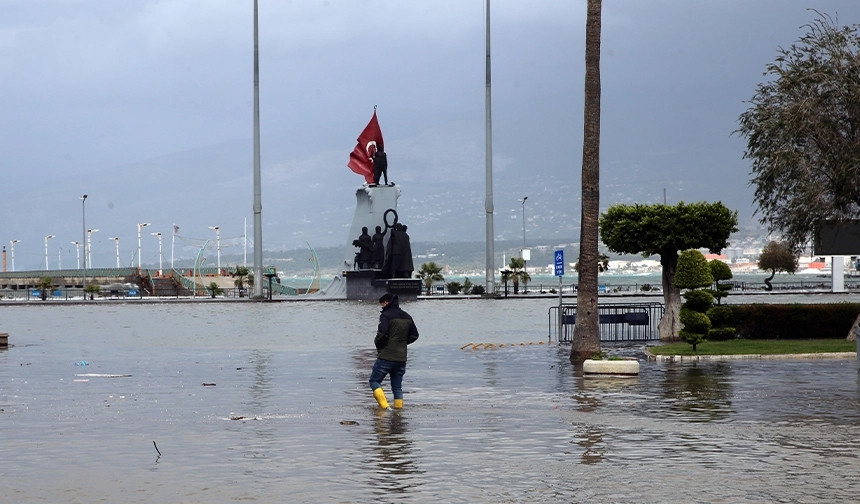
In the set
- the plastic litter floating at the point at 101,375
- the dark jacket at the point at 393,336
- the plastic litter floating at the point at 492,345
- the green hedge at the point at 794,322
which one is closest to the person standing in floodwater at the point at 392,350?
the dark jacket at the point at 393,336

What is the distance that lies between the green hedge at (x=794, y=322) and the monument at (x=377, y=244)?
49.5 metres

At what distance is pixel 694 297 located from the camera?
28188 mm

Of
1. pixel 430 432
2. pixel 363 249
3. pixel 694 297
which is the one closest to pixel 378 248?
pixel 363 249

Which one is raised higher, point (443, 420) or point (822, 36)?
point (822, 36)

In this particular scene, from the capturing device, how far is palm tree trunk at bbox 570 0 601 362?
2644cm

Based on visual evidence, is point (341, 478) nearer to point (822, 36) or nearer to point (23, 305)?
point (822, 36)

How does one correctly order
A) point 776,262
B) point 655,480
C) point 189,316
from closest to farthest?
point 655,480 → point 189,316 → point 776,262

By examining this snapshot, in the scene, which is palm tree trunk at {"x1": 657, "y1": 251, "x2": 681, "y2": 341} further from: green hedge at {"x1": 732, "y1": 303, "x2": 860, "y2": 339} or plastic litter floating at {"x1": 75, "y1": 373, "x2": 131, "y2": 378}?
plastic litter floating at {"x1": 75, "y1": 373, "x2": 131, "y2": 378}

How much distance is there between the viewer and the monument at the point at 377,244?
81000 mm

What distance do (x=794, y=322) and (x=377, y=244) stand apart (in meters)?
51.6

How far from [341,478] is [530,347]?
20.9 m

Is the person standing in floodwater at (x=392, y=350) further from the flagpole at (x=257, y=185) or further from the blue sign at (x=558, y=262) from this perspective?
the flagpole at (x=257, y=185)

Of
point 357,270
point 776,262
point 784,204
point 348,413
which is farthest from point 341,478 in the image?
point 776,262

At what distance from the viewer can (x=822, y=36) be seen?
3197 centimetres
